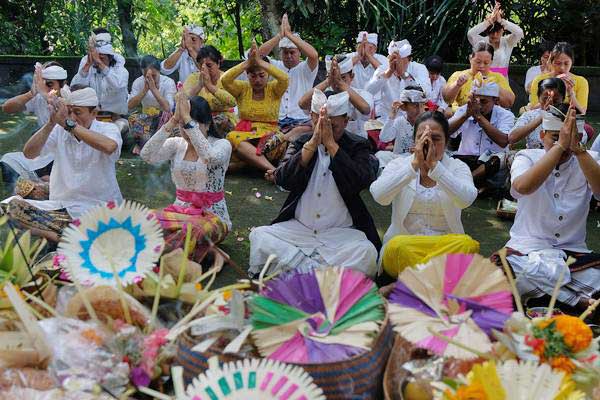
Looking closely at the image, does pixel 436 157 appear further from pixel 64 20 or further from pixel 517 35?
pixel 64 20

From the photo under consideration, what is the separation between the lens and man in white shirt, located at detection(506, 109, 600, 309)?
3771 millimetres

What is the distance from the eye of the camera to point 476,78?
6734 mm

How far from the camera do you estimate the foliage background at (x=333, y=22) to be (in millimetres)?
10484

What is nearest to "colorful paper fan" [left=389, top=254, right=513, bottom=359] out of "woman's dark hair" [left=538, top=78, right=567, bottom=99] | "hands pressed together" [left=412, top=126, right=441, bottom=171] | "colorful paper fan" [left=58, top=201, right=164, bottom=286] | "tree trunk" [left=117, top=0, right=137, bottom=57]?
"colorful paper fan" [left=58, top=201, right=164, bottom=286]

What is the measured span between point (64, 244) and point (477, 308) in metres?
1.40

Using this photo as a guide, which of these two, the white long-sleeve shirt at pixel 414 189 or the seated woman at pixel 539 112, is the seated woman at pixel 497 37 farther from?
the white long-sleeve shirt at pixel 414 189

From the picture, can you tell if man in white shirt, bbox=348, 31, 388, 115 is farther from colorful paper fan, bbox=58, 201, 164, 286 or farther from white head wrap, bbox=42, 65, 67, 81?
colorful paper fan, bbox=58, 201, 164, 286

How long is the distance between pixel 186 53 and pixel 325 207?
4.67 m

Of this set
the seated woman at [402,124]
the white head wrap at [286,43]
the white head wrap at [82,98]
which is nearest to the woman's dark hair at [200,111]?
the white head wrap at [82,98]

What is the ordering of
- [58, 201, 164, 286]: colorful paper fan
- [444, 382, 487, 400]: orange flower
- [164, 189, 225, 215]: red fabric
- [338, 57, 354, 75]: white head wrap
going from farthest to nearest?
1. [338, 57, 354, 75]: white head wrap
2. [164, 189, 225, 215]: red fabric
3. [58, 201, 164, 286]: colorful paper fan
4. [444, 382, 487, 400]: orange flower

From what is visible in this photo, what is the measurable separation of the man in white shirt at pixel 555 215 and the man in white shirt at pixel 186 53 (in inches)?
191

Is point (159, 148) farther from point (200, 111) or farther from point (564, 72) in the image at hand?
point (564, 72)

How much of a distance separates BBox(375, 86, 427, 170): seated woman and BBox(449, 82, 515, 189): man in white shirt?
37cm

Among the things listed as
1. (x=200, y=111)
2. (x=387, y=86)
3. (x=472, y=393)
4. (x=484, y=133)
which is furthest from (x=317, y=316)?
(x=387, y=86)
